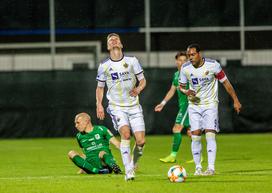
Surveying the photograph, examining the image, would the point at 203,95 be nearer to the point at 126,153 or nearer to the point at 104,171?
the point at 126,153

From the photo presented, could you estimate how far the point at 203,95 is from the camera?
15.0 meters

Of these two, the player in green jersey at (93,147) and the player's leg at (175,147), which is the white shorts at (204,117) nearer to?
the player in green jersey at (93,147)

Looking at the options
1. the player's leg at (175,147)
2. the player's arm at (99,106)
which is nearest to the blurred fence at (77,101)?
the player's leg at (175,147)

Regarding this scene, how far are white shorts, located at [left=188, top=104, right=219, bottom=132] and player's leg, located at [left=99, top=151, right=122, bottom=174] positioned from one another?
1.38 m

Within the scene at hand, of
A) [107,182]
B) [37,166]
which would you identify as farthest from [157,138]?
[107,182]

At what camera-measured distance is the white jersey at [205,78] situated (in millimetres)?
14914

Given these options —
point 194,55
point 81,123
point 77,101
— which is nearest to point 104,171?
point 81,123

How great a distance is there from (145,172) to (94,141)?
1.00 m

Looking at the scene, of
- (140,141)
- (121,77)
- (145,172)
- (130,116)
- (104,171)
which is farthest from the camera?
(145,172)

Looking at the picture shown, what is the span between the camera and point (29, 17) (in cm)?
2933

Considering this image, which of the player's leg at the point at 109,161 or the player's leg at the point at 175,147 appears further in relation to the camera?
the player's leg at the point at 175,147

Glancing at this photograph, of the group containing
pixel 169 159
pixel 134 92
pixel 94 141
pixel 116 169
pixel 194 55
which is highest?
pixel 194 55

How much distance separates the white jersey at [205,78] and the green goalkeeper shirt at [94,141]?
1.65m

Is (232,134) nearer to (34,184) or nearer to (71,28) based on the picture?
(71,28)
